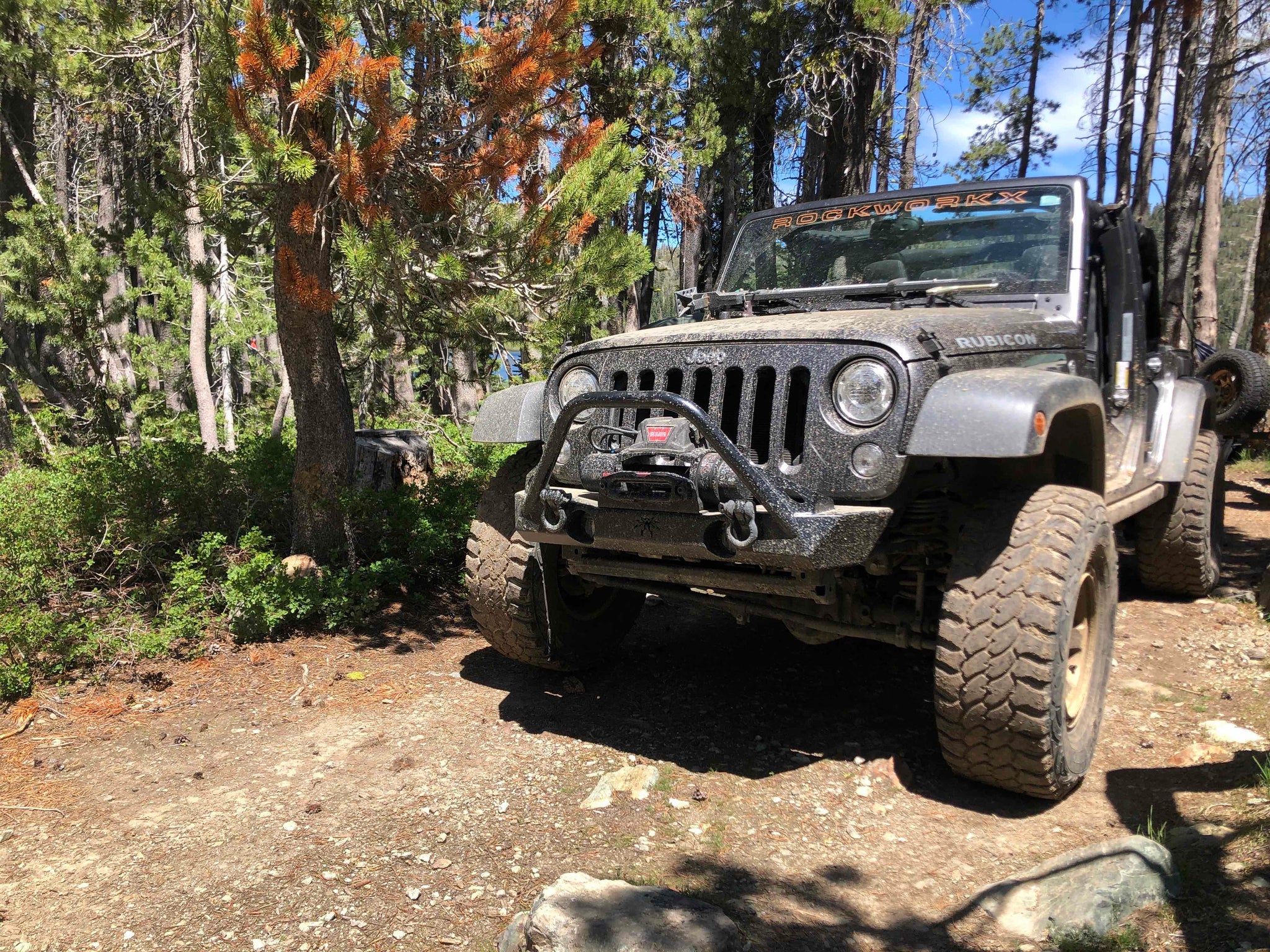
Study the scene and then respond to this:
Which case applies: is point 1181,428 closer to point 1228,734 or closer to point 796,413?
point 1228,734

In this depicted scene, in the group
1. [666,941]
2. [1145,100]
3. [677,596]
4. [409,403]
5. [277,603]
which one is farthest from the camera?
[1145,100]

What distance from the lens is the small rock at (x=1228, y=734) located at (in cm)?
381

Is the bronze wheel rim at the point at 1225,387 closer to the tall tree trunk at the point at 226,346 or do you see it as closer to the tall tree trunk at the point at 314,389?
the tall tree trunk at the point at 314,389

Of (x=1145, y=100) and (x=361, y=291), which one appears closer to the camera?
(x=361, y=291)

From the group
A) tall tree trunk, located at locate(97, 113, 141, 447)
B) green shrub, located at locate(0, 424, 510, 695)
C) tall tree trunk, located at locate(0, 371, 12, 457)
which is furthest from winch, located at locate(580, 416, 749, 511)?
tall tree trunk, located at locate(0, 371, 12, 457)

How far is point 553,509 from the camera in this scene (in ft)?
11.5

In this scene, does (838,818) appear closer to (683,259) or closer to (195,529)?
(195,529)

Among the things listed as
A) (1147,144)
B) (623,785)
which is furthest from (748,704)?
(1147,144)

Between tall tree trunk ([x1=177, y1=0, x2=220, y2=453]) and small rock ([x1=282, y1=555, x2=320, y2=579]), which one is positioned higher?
tall tree trunk ([x1=177, y1=0, x2=220, y2=453])

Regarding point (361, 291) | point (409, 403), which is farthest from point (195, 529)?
point (409, 403)

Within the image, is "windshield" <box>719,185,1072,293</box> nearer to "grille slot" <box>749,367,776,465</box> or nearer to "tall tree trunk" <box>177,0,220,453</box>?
"grille slot" <box>749,367,776,465</box>

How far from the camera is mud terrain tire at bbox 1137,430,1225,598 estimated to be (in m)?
5.48

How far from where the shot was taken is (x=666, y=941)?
7.79 ft

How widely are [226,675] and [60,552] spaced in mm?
1450
